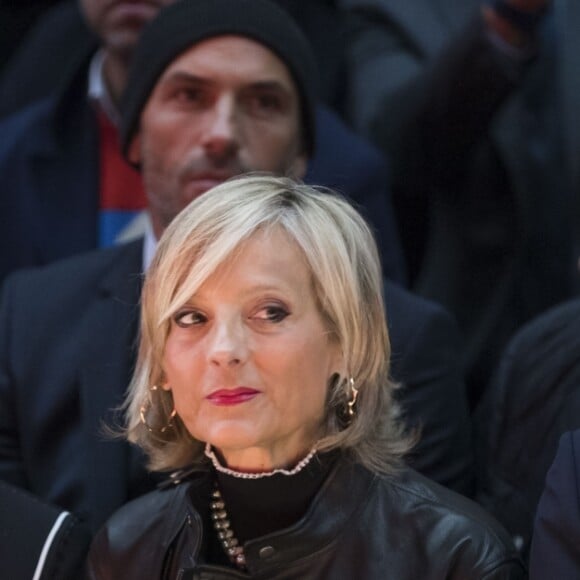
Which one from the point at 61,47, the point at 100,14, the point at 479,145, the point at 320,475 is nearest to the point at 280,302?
the point at 320,475

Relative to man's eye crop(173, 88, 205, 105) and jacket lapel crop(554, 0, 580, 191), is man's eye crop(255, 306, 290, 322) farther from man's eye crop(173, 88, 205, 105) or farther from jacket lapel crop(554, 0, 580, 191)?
jacket lapel crop(554, 0, 580, 191)

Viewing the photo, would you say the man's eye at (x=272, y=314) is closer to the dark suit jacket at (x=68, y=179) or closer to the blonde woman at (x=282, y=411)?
the blonde woman at (x=282, y=411)

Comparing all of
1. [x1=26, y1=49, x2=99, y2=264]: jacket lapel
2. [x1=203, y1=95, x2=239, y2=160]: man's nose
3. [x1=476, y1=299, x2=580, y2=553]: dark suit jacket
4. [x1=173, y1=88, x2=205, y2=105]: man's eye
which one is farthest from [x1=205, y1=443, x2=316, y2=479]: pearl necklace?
[x1=26, y1=49, x2=99, y2=264]: jacket lapel

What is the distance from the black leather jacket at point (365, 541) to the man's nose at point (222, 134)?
3.20ft

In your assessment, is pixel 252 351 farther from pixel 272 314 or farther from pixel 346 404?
pixel 346 404

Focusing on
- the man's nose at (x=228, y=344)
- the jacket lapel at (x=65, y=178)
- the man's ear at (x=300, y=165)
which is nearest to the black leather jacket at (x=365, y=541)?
the man's nose at (x=228, y=344)

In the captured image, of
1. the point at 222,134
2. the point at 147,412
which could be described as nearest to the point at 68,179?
the point at 222,134

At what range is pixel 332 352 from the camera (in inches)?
101

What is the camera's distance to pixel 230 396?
246 cm

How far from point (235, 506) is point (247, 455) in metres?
0.09

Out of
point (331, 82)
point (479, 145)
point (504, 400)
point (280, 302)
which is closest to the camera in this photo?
point (280, 302)

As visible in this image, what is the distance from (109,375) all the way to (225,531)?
26.6 inches

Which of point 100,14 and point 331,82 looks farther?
point 331,82

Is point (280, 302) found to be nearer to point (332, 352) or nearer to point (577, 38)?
point (332, 352)
